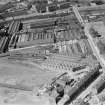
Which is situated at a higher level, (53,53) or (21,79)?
(53,53)

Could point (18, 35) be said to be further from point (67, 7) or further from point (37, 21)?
point (67, 7)

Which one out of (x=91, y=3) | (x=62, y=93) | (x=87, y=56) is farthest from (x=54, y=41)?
(x=91, y=3)

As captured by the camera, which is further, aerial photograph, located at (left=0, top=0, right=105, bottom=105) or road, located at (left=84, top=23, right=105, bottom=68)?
road, located at (left=84, top=23, right=105, bottom=68)

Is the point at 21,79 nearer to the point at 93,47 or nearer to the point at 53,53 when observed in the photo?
the point at 53,53

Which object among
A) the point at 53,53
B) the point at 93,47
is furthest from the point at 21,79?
the point at 93,47

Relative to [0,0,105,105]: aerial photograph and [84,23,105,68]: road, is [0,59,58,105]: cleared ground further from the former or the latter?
[84,23,105,68]: road

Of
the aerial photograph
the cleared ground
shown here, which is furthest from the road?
the cleared ground

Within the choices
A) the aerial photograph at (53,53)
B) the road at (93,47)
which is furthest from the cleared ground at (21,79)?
the road at (93,47)

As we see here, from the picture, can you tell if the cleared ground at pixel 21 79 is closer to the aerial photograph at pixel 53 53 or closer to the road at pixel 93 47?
the aerial photograph at pixel 53 53
